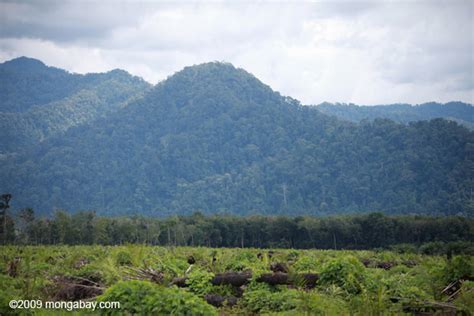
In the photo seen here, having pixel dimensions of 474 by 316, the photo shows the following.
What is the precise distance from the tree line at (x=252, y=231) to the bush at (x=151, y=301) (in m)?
58.9

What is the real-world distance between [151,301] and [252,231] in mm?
68218

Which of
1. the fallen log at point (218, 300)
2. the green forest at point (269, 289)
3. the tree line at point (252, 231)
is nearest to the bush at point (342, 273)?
the green forest at point (269, 289)

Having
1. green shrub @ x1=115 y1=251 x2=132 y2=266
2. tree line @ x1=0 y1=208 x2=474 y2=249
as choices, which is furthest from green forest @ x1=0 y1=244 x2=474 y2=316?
tree line @ x1=0 y1=208 x2=474 y2=249

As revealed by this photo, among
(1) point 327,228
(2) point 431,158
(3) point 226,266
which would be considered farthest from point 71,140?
(3) point 226,266

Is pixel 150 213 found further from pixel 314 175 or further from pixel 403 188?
pixel 403 188

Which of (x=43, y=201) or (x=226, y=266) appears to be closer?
(x=226, y=266)

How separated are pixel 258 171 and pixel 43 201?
212 feet

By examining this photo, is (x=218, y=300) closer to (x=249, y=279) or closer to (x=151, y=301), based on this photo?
(x=249, y=279)

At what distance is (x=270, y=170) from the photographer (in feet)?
550

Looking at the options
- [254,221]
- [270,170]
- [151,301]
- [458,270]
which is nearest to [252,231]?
[254,221]

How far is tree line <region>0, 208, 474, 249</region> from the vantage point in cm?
6925

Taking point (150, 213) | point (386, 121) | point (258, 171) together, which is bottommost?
point (150, 213)

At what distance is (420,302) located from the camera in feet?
37.5

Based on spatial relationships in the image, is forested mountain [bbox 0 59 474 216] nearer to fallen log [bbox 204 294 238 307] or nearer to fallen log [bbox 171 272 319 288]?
fallen log [bbox 171 272 319 288]
